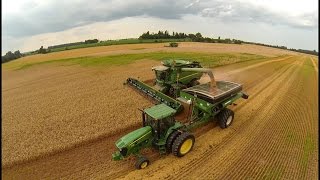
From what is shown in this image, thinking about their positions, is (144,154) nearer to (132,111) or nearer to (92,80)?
(132,111)

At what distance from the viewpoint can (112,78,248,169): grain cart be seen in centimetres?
975

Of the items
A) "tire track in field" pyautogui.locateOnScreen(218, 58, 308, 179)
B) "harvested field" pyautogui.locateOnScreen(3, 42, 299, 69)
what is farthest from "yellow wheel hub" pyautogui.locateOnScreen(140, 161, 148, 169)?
"harvested field" pyautogui.locateOnScreen(3, 42, 299, 69)

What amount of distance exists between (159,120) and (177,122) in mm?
1462

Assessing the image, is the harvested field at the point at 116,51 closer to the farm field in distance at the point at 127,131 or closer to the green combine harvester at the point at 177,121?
the farm field in distance at the point at 127,131

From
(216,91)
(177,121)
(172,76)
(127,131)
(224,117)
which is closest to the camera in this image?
(177,121)

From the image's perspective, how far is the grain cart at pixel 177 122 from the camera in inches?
384

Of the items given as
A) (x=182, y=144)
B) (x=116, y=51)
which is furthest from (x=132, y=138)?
(x=116, y=51)

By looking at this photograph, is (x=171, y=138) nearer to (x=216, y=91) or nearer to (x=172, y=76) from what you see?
(x=216, y=91)

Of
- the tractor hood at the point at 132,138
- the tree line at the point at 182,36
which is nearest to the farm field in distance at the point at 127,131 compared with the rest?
the tractor hood at the point at 132,138

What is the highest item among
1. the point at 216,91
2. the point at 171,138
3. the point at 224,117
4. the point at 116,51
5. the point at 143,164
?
the point at 116,51

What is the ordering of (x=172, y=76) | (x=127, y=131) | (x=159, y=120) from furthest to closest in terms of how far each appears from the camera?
(x=172, y=76) < (x=127, y=131) < (x=159, y=120)

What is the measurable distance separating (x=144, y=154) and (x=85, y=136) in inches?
127

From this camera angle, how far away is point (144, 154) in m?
10.7

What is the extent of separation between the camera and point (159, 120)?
9875 mm
